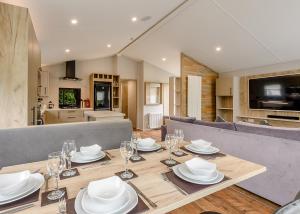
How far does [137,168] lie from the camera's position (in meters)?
1.17

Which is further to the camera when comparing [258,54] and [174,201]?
[258,54]

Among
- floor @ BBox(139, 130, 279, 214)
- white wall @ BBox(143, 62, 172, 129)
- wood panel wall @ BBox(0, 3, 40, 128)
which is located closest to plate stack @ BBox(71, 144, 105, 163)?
wood panel wall @ BBox(0, 3, 40, 128)

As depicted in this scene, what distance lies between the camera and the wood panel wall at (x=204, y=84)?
5.68m

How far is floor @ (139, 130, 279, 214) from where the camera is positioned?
190 centimetres

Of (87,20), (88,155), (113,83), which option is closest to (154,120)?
(113,83)

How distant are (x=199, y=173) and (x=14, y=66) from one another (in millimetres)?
2074

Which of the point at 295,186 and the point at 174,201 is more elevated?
the point at 174,201

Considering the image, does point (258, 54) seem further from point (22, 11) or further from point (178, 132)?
point (22, 11)

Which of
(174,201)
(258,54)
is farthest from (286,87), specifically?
(174,201)

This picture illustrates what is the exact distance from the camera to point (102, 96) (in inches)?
247

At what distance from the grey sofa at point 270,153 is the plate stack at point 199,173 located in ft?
4.18

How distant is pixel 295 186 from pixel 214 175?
141 centimetres

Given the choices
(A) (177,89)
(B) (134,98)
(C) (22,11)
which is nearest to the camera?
(C) (22,11)

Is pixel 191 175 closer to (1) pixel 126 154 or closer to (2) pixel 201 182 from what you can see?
(2) pixel 201 182
